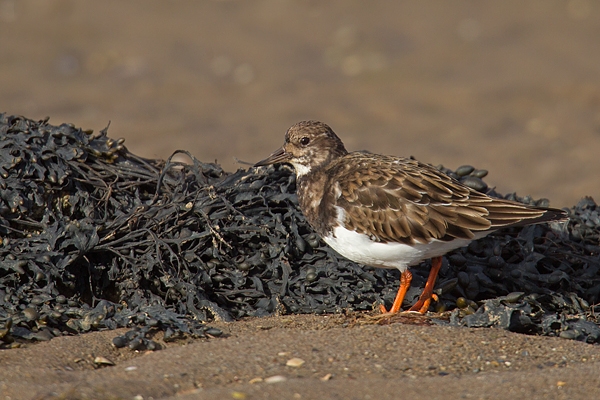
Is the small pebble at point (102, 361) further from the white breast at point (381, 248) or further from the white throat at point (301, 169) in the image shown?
the white throat at point (301, 169)

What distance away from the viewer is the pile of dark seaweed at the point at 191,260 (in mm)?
4332

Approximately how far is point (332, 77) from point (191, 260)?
6.76 meters

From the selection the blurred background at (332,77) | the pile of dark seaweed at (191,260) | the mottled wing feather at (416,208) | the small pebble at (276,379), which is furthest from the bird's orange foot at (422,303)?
the blurred background at (332,77)

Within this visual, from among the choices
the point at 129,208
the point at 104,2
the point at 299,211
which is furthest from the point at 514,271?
the point at 104,2

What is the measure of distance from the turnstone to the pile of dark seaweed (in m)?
0.31

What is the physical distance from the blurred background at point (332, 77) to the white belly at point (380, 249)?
4.67 meters

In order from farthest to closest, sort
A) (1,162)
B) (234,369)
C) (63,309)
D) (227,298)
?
(1,162) < (227,298) < (63,309) < (234,369)

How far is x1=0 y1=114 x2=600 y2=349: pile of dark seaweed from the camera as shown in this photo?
14.2 ft

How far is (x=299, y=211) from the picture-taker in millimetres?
5109

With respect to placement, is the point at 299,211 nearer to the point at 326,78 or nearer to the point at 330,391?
the point at 330,391

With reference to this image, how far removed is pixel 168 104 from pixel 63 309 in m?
6.63

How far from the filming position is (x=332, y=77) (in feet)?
36.3

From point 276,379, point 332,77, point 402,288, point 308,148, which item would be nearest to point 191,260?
point 308,148

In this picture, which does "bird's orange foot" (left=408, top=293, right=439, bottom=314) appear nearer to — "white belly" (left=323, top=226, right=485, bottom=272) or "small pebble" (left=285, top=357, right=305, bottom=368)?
"white belly" (left=323, top=226, right=485, bottom=272)
